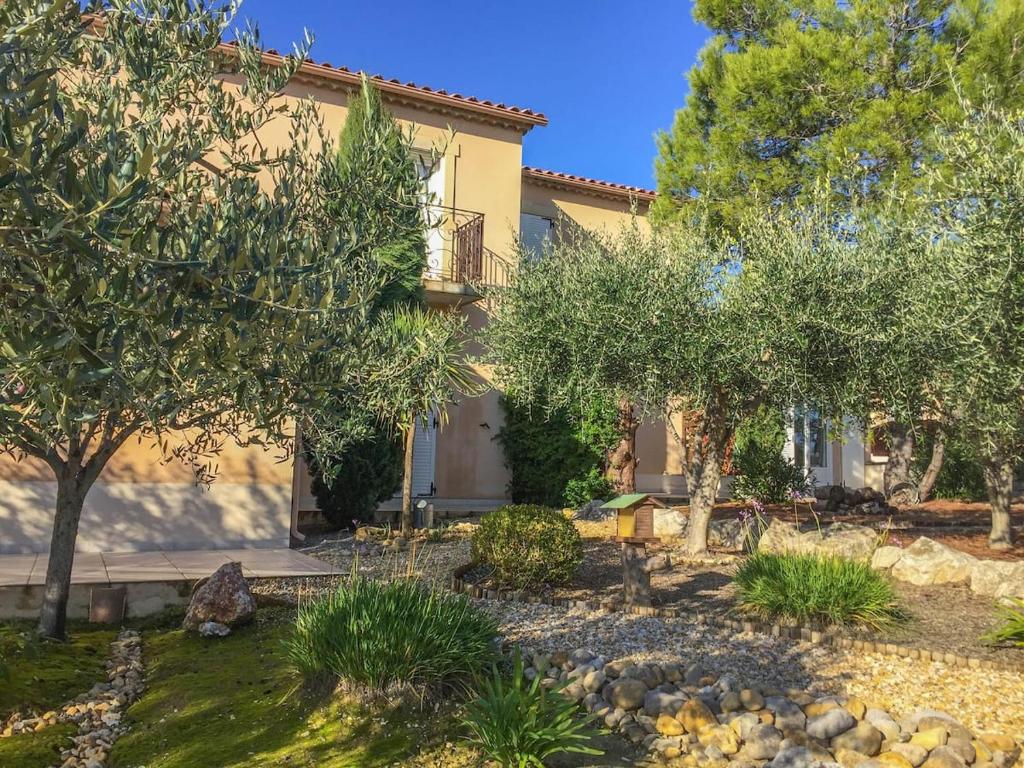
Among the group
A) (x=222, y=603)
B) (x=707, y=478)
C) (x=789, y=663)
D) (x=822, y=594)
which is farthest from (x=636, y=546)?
(x=222, y=603)

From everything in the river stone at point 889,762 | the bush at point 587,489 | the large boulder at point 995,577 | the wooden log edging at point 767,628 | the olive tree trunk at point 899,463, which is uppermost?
the olive tree trunk at point 899,463

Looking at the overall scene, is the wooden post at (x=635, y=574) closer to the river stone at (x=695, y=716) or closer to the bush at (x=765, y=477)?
the river stone at (x=695, y=716)

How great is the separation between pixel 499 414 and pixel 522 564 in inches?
328

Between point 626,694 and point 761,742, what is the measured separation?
87cm

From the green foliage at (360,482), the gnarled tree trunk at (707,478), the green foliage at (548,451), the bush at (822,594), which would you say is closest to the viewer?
the bush at (822,594)

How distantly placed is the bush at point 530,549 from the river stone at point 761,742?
136 inches

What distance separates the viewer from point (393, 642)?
489 centimetres

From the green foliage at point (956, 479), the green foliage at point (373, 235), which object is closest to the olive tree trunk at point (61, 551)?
the green foliage at point (373, 235)

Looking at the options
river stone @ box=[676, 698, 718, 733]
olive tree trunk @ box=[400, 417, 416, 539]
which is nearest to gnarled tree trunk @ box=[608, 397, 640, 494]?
olive tree trunk @ box=[400, 417, 416, 539]

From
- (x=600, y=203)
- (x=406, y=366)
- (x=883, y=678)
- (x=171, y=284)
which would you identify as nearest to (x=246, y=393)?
(x=171, y=284)

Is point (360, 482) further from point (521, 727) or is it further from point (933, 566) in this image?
point (521, 727)

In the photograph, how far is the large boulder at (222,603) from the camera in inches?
257

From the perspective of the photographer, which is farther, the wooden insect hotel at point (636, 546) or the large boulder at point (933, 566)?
the large boulder at point (933, 566)

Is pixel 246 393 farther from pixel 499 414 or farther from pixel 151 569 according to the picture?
pixel 499 414
